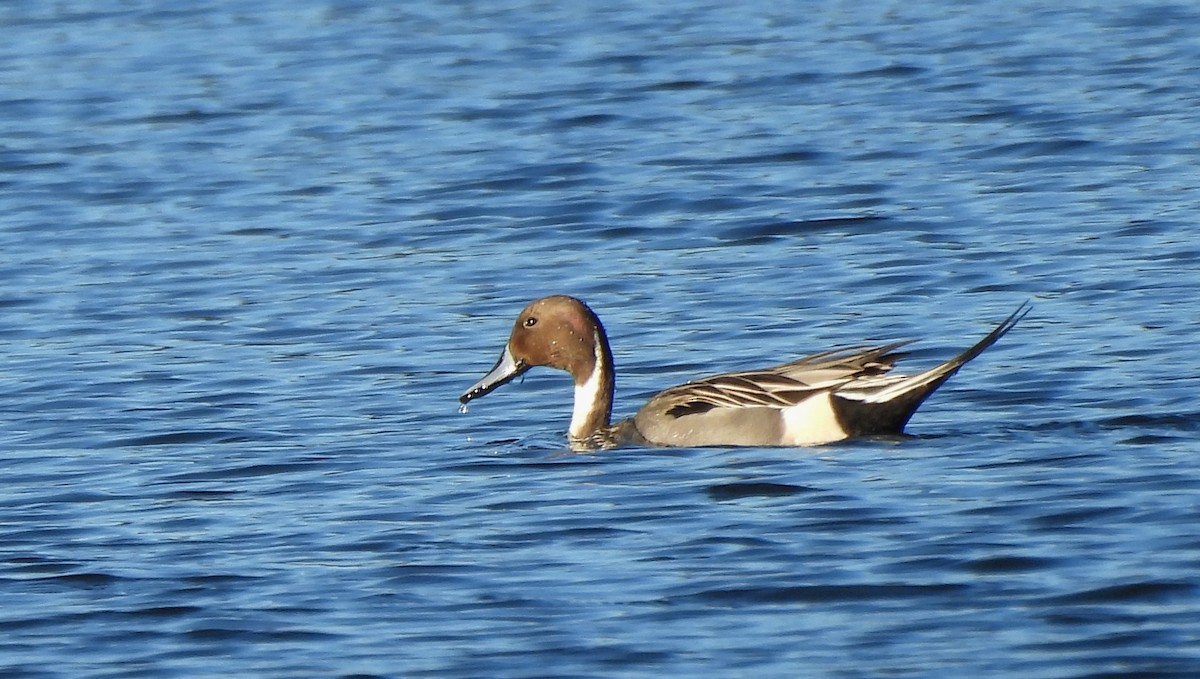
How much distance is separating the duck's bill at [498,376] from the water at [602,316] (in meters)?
0.16

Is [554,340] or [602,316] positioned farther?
[602,316]

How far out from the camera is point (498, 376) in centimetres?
969

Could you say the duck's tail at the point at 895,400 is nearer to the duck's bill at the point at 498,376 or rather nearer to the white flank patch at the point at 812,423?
the white flank patch at the point at 812,423

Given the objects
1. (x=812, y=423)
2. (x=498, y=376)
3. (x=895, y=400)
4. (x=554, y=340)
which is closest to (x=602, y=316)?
(x=554, y=340)

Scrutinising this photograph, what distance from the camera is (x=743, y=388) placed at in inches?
352

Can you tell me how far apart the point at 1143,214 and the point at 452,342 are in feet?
12.7

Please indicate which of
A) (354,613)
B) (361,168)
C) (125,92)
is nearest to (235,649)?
(354,613)

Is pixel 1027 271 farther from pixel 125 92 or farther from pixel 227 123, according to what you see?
pixel 125 92

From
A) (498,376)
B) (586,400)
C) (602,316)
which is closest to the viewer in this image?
(586,400)

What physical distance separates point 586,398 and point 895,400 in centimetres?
137

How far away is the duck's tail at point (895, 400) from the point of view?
28.4 ft

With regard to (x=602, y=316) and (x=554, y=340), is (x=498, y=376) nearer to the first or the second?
(x=554, y=340)

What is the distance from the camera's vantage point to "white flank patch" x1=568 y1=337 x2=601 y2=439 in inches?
374

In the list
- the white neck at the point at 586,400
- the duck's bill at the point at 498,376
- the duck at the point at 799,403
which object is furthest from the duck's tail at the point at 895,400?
the duck's bill at the point at 498,376
